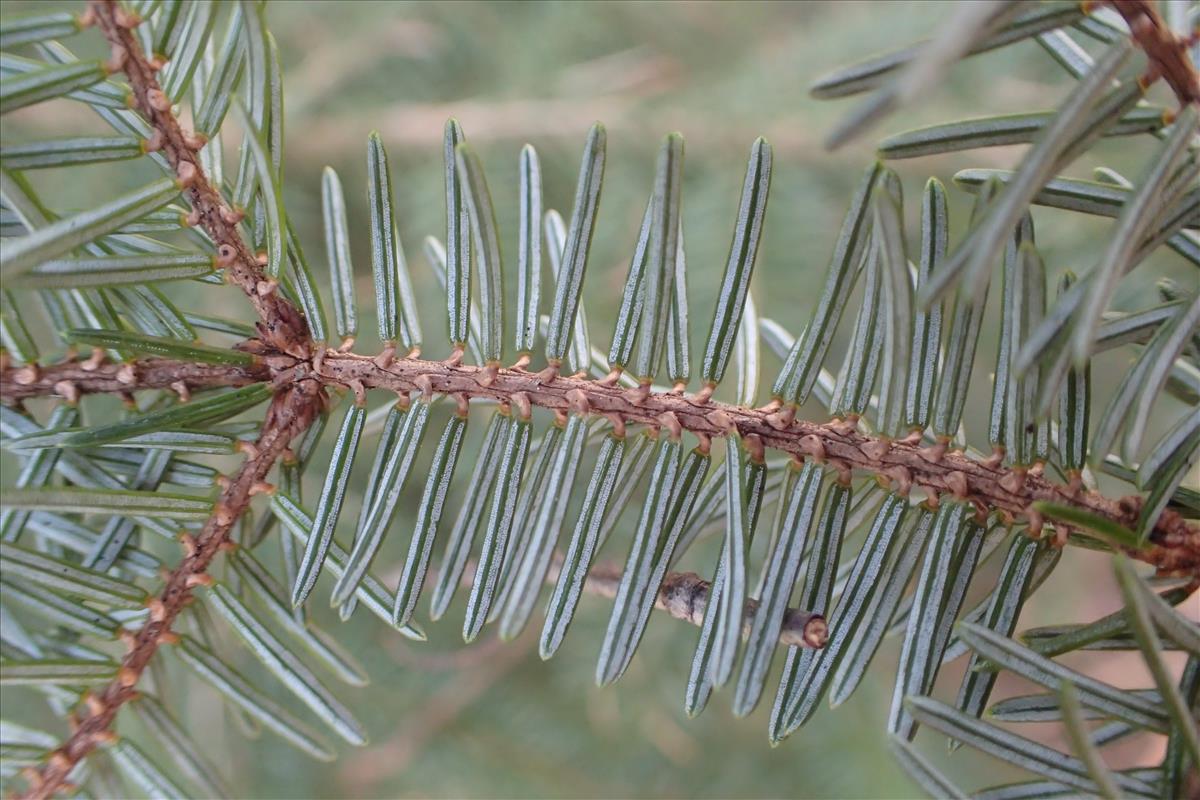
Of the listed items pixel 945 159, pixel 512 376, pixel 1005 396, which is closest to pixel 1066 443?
pixel 1005 396

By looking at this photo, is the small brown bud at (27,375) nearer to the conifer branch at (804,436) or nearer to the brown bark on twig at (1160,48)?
the conifer branch at (804,436)

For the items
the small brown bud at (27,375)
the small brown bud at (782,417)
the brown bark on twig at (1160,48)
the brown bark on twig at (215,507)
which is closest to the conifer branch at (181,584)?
the brown bark on twig at (215,507)

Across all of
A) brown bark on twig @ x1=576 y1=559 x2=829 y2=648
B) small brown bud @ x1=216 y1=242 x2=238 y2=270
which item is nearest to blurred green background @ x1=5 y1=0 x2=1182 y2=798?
brown bark on twig @ x1=576 y1=559 x2=829 y2=648

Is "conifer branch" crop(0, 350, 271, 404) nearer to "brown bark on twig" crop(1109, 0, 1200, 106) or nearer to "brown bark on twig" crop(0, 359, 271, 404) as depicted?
"brown bark on twig" crop(0, 359, 271, 404)

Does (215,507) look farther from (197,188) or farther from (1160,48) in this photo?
(1160,48)

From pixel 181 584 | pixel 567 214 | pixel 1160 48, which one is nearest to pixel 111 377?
pixel 181 584

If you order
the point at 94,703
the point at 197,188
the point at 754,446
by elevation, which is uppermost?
the point at 197,188

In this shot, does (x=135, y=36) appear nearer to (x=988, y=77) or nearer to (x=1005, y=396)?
(x=1005, y=396)

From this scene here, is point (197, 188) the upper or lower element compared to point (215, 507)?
upper
